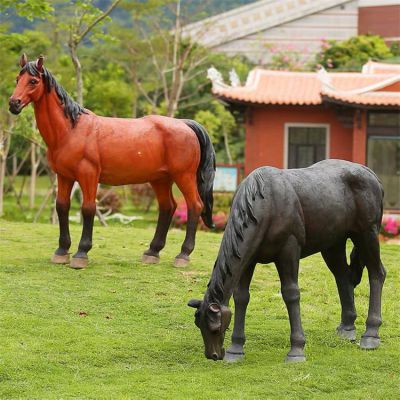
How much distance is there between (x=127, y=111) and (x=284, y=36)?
39.4 feet

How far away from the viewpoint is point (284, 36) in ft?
141

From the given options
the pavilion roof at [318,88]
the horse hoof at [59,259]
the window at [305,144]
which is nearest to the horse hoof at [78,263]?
the horse hoof at [59,259]

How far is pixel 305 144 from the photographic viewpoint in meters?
25.7

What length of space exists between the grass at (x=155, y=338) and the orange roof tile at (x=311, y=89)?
37.3 ft

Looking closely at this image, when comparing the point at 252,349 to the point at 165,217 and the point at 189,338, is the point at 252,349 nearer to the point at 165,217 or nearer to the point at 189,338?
the point at 189,338

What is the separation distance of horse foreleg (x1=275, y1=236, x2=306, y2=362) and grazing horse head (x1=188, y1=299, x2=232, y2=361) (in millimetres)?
628

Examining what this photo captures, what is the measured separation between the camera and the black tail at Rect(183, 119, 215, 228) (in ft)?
37.7

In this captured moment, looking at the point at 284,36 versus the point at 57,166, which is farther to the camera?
the point at 284,36

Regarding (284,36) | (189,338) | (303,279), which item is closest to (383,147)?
(303,279)

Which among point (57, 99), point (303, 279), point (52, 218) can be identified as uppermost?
point (57, 99)

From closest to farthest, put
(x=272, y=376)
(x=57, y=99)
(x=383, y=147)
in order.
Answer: (x=272, y=376)
(x=57, y=99)
(x=383, y=147)

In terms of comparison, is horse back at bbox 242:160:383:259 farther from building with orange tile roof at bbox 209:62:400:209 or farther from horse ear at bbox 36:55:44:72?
building with orange tile roof at bbox 209:62:400:209

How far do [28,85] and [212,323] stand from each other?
181 inches

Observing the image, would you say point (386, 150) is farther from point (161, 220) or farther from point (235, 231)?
point (235, 231)
